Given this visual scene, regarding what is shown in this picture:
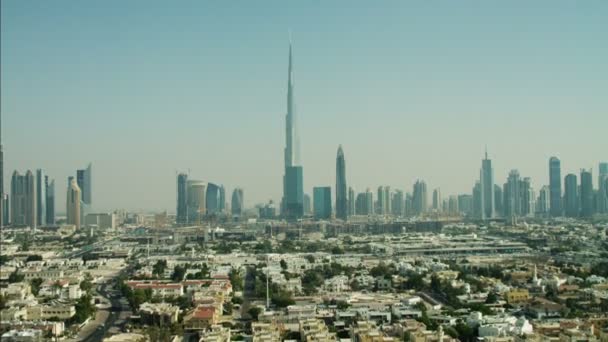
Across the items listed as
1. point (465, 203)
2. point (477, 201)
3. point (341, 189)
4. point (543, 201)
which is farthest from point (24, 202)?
point (465, 203)

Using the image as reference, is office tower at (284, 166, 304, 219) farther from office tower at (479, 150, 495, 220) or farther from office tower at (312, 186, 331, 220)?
office tower at (479, 150, 495, 220)

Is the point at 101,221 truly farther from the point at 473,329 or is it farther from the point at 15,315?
the point at 473,329

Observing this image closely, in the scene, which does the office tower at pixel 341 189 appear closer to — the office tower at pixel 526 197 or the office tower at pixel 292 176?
the office tower at pixel 292 176

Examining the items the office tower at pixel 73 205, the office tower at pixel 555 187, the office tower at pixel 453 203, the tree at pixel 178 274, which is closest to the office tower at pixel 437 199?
the office tower at pixel 453 203

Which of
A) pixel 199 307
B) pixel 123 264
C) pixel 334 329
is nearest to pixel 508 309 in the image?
pixel 334 329

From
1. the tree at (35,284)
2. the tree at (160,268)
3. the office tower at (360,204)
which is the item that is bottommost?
the tree at (35,284)
